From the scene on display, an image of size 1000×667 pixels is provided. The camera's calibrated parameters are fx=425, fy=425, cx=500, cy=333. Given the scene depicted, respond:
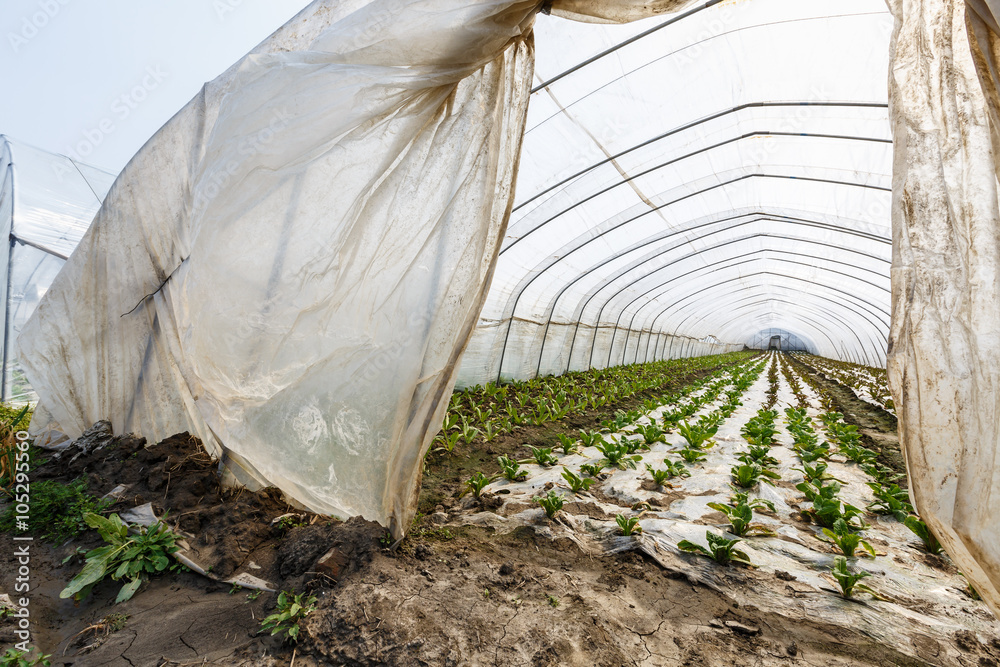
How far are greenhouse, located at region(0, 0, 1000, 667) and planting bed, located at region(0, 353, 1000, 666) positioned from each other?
0.02 meters

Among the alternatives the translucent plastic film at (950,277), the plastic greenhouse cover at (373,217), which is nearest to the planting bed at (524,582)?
the plastic greenhouse cover at (373,217)

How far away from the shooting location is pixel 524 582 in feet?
7.64

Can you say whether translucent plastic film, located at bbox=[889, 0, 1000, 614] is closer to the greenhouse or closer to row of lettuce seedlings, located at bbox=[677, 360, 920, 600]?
the greenhouse

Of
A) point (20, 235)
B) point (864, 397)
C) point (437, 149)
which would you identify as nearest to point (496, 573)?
point (437, 149)

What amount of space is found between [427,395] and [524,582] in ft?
3.78

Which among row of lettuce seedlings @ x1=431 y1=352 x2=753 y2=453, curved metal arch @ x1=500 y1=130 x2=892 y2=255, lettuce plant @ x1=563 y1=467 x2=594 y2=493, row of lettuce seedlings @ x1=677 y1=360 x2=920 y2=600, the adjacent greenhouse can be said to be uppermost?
curved metal arch @ x1=500 y1=130 x2=892 y2=255

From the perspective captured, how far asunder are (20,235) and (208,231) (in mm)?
5501

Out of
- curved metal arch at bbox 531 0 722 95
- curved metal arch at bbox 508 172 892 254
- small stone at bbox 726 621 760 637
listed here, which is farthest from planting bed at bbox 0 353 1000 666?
curved metal arch at bbox 508 172 892 254

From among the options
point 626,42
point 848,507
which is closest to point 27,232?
point 626,42

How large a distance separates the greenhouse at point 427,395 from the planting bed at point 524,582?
2 centimetres

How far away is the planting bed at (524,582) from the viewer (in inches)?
73.0

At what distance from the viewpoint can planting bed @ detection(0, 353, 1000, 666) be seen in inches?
73.0

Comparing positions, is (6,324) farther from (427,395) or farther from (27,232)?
(427,395)

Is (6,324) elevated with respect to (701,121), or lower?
lower
